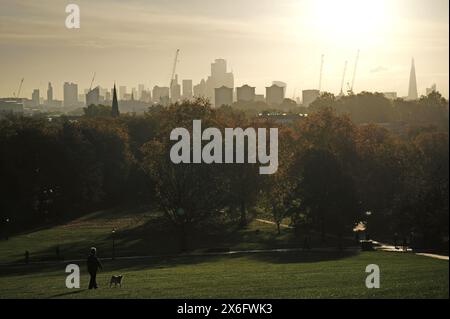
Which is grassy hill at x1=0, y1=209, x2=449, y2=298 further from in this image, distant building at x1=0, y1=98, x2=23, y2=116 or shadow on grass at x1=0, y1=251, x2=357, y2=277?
distant building at x1=0, y1=98, x2=23, y2=116

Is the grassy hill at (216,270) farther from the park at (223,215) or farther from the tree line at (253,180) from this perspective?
the tree line at (253,180)

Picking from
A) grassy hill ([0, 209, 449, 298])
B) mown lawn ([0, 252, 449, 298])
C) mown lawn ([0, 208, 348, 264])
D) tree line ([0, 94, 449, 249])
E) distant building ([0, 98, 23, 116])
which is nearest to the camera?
mown lawn ([0, 252, 449, 298])

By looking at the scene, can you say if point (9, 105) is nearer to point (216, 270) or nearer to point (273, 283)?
point (216, 270)

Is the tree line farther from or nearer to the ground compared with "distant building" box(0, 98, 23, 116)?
nearer to the ground

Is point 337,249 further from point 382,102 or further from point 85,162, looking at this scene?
point 382,102

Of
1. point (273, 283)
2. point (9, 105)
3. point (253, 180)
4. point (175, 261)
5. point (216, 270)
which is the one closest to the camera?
point (273, 283)

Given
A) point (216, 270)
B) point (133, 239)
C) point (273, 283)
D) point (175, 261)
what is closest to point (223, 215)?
point (133, 239)

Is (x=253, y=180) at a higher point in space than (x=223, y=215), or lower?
higher

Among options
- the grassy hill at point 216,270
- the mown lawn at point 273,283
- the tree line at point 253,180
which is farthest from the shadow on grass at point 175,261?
the tree line at point 253,180

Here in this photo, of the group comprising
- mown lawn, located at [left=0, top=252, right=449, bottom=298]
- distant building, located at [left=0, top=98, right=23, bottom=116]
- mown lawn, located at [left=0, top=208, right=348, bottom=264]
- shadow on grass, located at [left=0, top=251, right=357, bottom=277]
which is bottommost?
mown lawn, located at [left=0, top=208, right=348, bottom=264]

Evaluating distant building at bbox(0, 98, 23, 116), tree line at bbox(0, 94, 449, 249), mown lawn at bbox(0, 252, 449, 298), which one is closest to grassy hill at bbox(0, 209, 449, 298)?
mown lawn at bbox(0, 252, 449, 298)

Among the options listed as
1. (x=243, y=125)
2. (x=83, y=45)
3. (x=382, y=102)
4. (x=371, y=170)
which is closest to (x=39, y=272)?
(x=371, y=170)
